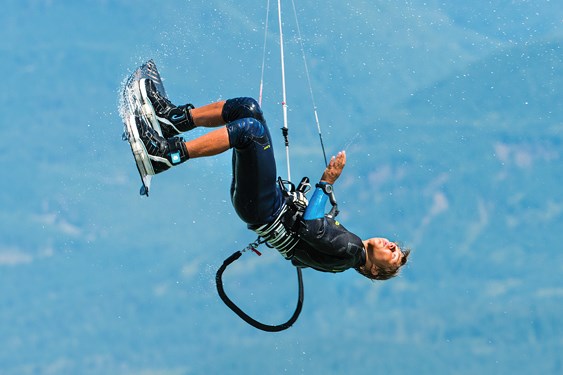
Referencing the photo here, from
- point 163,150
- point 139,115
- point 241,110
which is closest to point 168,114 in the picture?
point 139,115

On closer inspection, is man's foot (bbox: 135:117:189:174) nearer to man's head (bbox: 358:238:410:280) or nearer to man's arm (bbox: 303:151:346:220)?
man's arm (bbox: 303:151:346:220)

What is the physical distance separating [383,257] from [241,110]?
117 cm

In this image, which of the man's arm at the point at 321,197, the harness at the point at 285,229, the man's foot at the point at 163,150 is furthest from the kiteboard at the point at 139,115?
the man's arm at the point at 321,197

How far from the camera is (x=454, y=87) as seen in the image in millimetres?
9398

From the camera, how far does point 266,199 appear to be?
548cm

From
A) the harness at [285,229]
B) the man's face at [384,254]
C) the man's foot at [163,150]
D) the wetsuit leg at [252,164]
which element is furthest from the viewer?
the harness at [285,229]

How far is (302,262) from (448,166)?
381 cm

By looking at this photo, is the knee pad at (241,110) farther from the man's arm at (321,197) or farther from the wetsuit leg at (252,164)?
the man's arm at (321,197)

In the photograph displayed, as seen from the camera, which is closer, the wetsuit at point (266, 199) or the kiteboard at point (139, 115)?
the kiteboard at point (139, 115)

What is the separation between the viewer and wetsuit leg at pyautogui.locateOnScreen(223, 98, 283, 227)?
5.20 meters

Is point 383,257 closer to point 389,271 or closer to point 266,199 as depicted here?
point 389,271

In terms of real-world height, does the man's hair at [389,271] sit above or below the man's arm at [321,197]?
below

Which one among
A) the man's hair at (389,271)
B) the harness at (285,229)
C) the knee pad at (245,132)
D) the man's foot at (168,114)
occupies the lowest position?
the man's hair at (389,271)

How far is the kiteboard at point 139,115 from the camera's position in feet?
16.7
